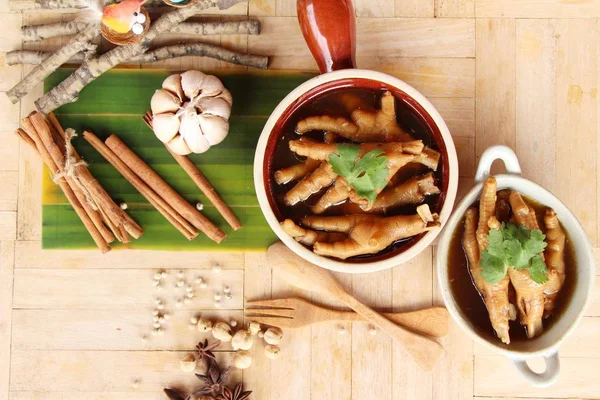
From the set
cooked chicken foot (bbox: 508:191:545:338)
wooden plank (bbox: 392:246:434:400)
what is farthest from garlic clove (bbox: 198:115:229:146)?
cooked chicken foot (bbox: 508:191:545:338)

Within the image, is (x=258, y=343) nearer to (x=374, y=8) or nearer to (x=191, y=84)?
(x=191, y=84)

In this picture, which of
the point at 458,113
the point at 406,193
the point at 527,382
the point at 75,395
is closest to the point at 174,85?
the point at 406,193

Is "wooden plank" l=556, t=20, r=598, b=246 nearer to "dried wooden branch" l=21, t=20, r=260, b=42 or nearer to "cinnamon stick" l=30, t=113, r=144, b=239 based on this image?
"dried wooden branch" l=21, t=20, r=260, b=42

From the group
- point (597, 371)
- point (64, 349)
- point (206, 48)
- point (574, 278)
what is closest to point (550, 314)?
point (574, 278)

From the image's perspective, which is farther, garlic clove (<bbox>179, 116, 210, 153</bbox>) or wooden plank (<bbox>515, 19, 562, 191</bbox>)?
wooden plank (<bbox>515, 19, 562, 191</bbox>)

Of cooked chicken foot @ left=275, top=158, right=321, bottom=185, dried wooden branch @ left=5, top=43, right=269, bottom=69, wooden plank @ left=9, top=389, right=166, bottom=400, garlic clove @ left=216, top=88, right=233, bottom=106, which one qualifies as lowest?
wooden plank @ left=9, top=389, right=166, bottom=400

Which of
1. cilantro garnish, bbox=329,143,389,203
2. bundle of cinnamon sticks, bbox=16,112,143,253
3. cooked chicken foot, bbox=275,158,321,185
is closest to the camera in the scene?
cilantro garnish, bbox=329,143,389,203

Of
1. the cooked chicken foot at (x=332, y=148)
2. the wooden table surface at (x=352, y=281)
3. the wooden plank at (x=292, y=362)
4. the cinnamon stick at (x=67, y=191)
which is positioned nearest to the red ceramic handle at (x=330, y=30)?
the cooked chicken foot at (x=332, y=148)

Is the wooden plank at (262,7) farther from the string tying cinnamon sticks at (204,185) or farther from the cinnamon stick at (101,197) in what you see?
the cinnamon stick at (101,197)
